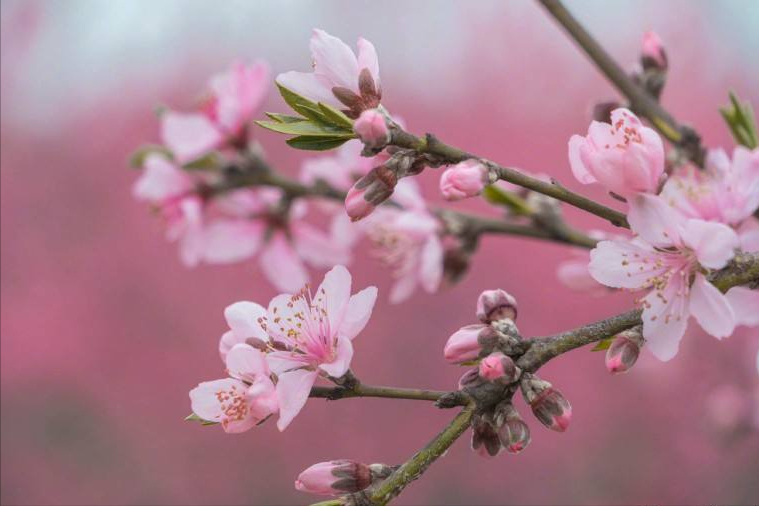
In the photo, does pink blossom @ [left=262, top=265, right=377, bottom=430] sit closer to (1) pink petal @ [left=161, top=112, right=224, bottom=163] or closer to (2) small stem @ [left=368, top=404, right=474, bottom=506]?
(2) small stem @ [left=368, top=404, right=474, bottom=506]

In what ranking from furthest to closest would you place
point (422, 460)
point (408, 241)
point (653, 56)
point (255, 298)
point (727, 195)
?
point (255, 298) → point (408, 241) → point (653, 56) → point (727, 195) → point (422, 460)

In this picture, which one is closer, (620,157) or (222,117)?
(620,157)

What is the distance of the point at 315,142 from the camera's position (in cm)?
53

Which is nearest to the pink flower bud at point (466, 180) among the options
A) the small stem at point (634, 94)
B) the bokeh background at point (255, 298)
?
the small stem at point (634, 94)

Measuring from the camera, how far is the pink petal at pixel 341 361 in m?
0.52

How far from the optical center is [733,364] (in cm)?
173

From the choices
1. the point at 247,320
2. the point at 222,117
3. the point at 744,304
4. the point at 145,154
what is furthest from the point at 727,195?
the point at 145,154

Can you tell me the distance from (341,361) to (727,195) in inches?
10.9

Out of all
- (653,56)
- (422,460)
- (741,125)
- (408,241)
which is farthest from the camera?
(408,241)

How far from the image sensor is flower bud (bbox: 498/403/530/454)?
0.49m

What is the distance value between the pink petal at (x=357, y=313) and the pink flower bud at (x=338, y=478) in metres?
0.07

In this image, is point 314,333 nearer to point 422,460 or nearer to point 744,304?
point 422,460

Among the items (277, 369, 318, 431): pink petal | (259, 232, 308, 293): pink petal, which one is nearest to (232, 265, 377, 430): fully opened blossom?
(277, 369, 318, 431): pink petal

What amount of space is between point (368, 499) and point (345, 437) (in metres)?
2.46
